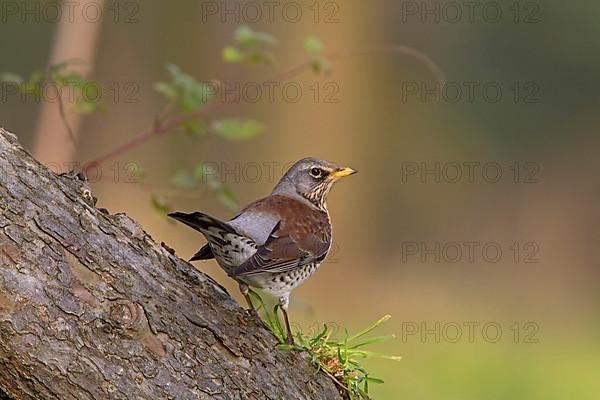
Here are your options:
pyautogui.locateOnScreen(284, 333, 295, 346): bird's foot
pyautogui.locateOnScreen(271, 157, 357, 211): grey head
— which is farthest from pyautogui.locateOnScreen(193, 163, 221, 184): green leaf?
pyautogui.locateOnScreen(284, 333, 295, 346): bird's foot

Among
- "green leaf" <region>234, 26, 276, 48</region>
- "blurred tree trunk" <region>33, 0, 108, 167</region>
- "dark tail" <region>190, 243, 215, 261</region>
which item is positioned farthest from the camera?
"blurred tree trunk" <region>33, 0, 108, 167</region>

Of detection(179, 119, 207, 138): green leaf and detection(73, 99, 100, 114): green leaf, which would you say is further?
detection(179, 119, 207, 138): green leaf

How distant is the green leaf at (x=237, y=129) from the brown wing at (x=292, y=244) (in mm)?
403

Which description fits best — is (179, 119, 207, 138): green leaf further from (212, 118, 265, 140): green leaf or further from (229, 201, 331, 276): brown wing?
(229, 201, 331, 276): brown wing

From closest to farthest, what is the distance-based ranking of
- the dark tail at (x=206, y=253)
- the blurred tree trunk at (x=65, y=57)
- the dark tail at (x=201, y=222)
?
the dark tail at (x=201, y=222), the dark tail at (x=206, y=253), the blurred tree trunk at (x=65, y=57)

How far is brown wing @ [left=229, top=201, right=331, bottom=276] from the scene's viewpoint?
3938 millimetres

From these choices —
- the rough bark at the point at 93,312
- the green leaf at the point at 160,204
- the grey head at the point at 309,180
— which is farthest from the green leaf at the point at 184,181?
the rough bark at the point at 93,312

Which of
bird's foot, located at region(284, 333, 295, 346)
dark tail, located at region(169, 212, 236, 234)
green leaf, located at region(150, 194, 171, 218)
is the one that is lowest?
bird's foot, located at region(284, 333, 295, 346)

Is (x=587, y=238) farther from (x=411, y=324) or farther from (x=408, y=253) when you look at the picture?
(x=411, y=324)

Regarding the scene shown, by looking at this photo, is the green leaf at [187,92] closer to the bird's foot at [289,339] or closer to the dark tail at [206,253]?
the dark tail at [206,253]

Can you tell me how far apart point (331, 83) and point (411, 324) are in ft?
11.2

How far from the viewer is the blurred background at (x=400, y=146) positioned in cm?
871

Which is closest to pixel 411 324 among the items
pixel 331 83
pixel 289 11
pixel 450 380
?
pixel 450 380

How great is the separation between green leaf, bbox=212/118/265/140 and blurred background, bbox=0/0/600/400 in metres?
0.01
